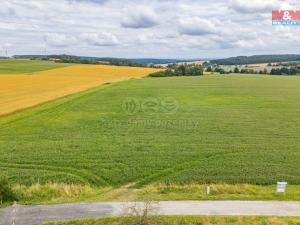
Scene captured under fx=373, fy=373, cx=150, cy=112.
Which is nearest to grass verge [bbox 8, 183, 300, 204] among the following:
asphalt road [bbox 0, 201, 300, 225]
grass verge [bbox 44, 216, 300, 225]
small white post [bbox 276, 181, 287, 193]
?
small white post [bbox 276, 181, 287, 193]

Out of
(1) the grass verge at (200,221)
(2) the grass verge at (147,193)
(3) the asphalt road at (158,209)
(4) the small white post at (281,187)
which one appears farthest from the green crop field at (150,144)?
(1) the grass verge at (200,221)

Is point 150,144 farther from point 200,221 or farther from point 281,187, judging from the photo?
point 200,221

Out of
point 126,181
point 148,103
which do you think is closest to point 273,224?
point 126,181

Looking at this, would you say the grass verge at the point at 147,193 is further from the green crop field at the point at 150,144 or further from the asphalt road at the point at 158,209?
the green crop field at the point at 150,144

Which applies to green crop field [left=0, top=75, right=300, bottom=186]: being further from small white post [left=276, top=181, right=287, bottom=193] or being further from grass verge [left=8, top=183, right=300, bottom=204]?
small white post [left=276, top=181, right=287, bottom=193]

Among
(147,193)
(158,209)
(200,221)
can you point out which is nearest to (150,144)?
(147,193)

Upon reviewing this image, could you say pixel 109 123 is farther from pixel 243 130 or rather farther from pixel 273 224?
pixel 273 224
